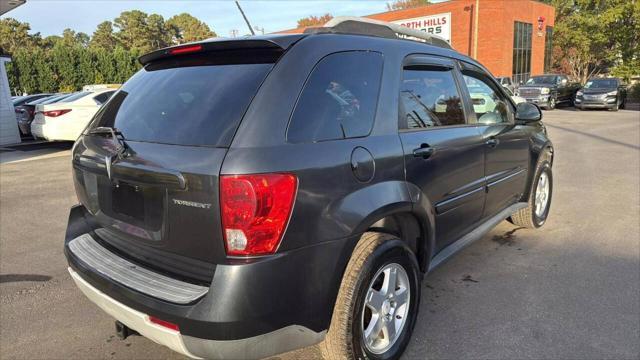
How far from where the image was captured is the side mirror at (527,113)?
412cm

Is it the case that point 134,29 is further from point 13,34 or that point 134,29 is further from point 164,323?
point 164,323

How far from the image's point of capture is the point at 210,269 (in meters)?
2.00

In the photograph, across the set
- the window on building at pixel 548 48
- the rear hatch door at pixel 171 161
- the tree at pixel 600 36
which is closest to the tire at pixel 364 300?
the rear hatch door at pixel 171 161

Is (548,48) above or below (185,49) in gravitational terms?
above

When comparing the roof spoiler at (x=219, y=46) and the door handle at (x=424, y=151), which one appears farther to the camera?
the door handle at (x=424, y=151)

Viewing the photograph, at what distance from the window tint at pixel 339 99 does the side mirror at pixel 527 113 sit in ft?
6.73

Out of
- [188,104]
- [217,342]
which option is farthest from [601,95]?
[217,342]

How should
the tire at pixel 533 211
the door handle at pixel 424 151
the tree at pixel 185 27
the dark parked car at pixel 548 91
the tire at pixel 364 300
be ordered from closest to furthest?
the tire at pixel 364 300 → the door handle at pixel 424 151 → the tire at pixel 533 211 → the dark parked car at pixel 548 91 → the tree at pixel 185 27

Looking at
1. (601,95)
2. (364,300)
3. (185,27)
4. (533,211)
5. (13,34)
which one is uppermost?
(185,27)

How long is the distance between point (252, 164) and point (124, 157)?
2.56 ft

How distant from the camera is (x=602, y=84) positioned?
74.6ft

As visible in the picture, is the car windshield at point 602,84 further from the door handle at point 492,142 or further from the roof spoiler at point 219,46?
the roof spoiler at point 219,46

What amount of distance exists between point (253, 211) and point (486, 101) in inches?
111

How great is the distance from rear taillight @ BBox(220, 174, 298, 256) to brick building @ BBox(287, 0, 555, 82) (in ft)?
116
